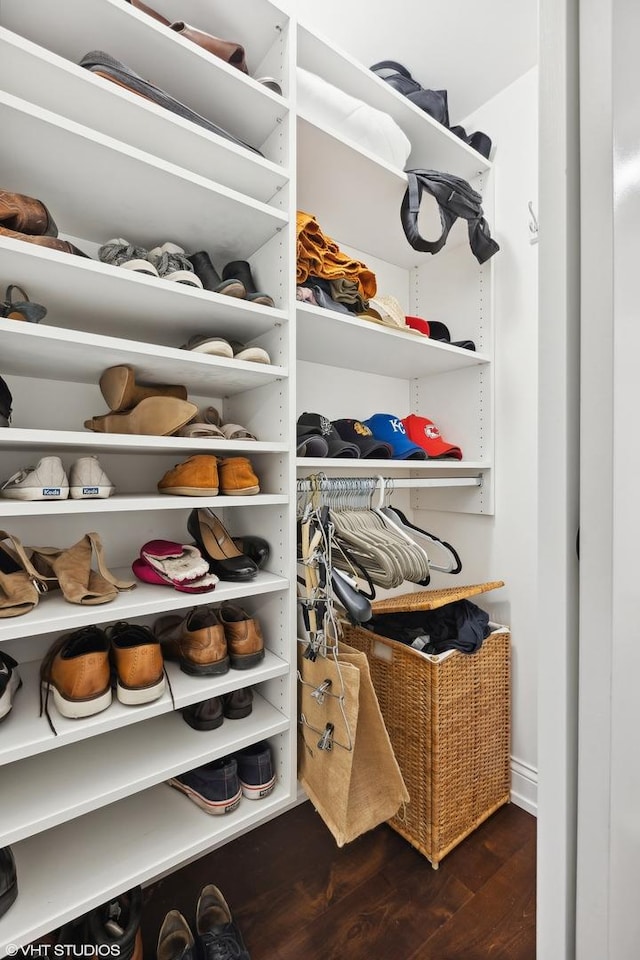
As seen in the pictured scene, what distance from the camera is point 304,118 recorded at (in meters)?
1.02

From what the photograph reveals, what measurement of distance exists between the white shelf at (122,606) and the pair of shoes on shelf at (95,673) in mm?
58

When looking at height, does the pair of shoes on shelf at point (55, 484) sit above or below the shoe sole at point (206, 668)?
above

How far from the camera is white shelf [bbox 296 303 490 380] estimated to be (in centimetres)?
110

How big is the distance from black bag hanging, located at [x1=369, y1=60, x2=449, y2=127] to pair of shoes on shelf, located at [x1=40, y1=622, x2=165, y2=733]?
1.69m

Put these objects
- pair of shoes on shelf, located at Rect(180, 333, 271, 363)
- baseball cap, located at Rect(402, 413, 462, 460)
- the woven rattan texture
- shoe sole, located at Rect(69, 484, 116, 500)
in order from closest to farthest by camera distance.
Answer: shoe sole, located at Rect(69, 484, 116, 500)
pair of shoes on shelf, located at Rect(180, 333, 271, 363)
the woven rattan texture
baseball cap, located at Rect(402, 413, 462, 460)

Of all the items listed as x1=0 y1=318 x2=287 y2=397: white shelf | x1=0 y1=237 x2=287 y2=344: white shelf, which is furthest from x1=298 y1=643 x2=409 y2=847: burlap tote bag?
x1=0 y1=237 x2=287 y2=344: white shelf

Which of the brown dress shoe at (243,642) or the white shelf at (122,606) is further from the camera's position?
the brown dress shoe at (243,642)

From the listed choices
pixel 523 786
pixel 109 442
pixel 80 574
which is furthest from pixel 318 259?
pixel 523 786

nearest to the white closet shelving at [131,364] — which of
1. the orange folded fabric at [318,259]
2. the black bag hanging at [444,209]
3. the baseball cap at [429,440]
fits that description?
the orange folded fabric at [318,259]

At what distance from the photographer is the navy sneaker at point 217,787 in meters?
0.91

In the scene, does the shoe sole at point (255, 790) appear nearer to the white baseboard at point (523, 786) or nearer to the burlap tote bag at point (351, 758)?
the burlap tote bag at point (351, 758)

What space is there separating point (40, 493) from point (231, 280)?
57 cm

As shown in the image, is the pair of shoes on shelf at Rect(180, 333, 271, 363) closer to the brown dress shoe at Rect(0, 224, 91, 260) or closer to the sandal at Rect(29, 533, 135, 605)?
the brown dress shoe at Rect(0, 224, 91, 260)

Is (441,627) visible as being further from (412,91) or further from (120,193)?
(412,91)
